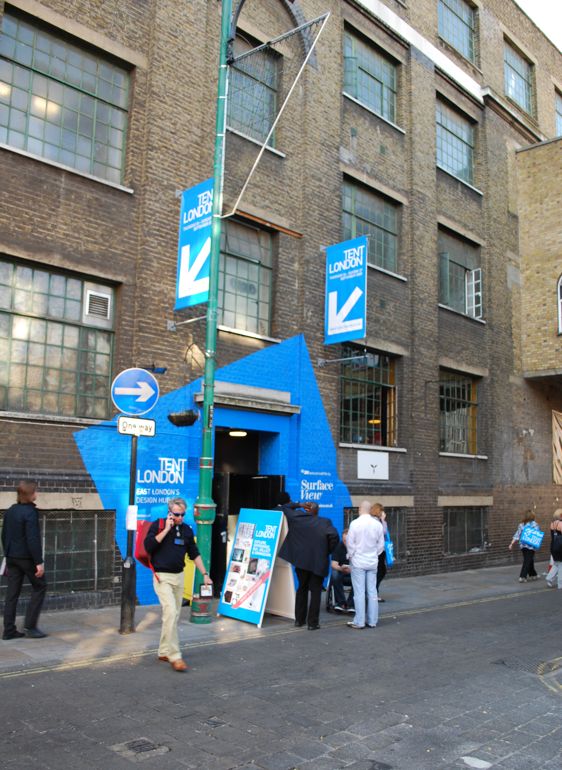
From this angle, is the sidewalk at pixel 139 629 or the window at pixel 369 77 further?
the window at pixel 369 77

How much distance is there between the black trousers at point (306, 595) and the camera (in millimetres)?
10086

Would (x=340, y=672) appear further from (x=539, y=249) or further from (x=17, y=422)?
(x=539, y=249)

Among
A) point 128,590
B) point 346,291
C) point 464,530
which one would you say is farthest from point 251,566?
point 464,530

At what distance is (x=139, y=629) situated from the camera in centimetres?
941

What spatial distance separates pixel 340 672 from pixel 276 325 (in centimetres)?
806

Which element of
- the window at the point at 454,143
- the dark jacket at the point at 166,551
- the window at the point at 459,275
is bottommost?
the dark jacket at the point at 166,551

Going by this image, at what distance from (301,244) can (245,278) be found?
1669 millimetres

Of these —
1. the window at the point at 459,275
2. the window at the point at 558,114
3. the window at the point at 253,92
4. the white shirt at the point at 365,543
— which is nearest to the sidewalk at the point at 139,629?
the white shirt at the point at 365,543

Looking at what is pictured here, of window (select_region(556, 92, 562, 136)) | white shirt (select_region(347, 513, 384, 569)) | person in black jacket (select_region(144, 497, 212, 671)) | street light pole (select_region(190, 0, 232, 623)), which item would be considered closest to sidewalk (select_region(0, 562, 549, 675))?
street light pole (select_region(190, 0, 232, 623))

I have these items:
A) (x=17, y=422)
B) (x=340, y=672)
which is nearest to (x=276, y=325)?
(x=17, y=422)

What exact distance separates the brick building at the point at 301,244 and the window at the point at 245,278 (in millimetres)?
51

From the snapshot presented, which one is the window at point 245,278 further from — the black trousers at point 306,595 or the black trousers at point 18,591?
the black trousers at point 18,591

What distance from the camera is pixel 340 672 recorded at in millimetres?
7660

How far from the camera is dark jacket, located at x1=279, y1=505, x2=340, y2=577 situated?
33.3 ft
